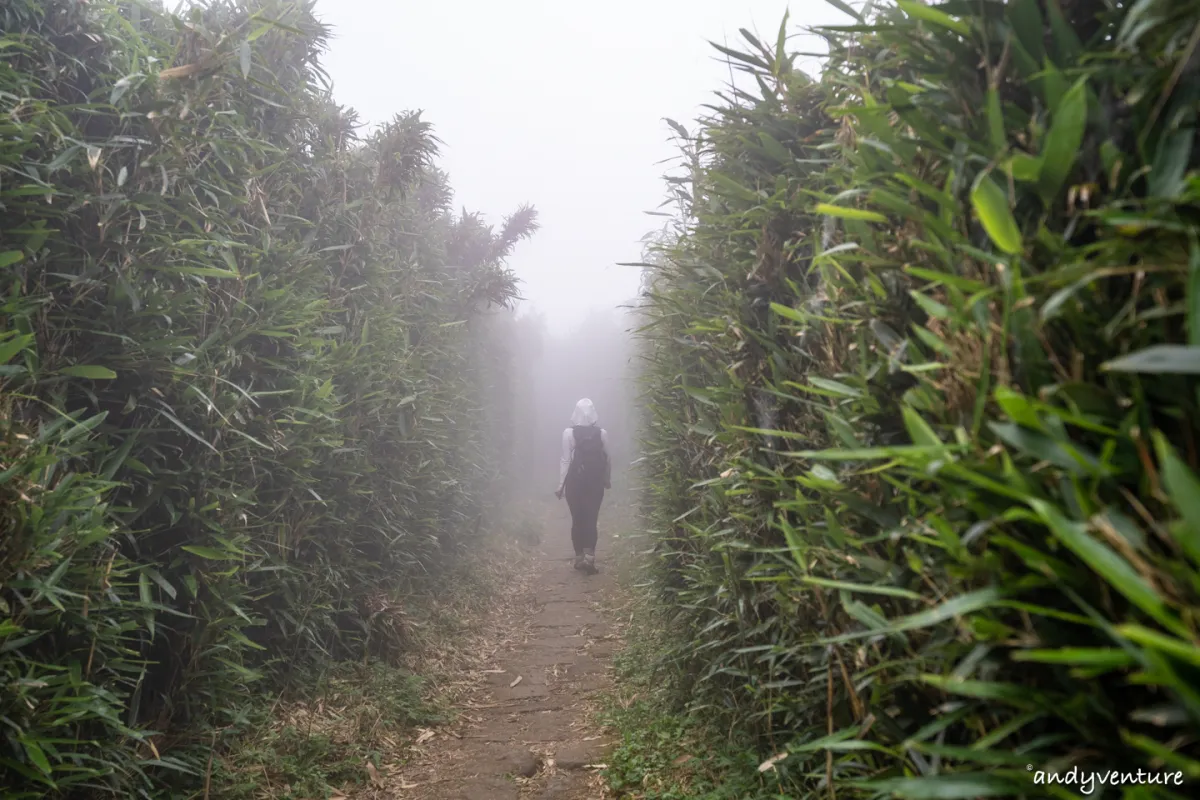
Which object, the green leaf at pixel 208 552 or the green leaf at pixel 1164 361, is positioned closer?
the green leaf at pixel 1164 361

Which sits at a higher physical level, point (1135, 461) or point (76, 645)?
point (1135, 461)

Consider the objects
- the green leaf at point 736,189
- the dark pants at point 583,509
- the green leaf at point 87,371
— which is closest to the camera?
the green leaf at point 87,371

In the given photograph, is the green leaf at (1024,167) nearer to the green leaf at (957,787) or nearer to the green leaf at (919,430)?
the green leaf at (919,430)

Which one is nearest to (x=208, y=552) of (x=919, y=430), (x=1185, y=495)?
(x=919, y=430)

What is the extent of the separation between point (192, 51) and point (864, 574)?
11.8 feet

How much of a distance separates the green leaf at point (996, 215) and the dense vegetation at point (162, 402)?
2.46 metres

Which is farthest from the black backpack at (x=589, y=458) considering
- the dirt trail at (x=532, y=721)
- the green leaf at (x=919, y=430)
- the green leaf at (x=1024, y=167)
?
the green leaf at (x=1024, y=167)

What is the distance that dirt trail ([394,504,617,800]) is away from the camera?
317 centimetres

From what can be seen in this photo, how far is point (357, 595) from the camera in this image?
459 cm

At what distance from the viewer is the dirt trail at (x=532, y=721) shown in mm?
3166

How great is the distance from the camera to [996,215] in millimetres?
991

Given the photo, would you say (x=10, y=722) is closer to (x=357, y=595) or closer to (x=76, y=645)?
(x=76, y=645)

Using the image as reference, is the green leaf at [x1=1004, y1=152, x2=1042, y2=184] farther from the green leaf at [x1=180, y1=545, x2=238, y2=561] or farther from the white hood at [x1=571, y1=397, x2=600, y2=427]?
the white hood at [x1=571, y1=397, x2=600, y2=427]

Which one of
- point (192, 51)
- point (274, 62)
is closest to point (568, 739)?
point (192, 51)
